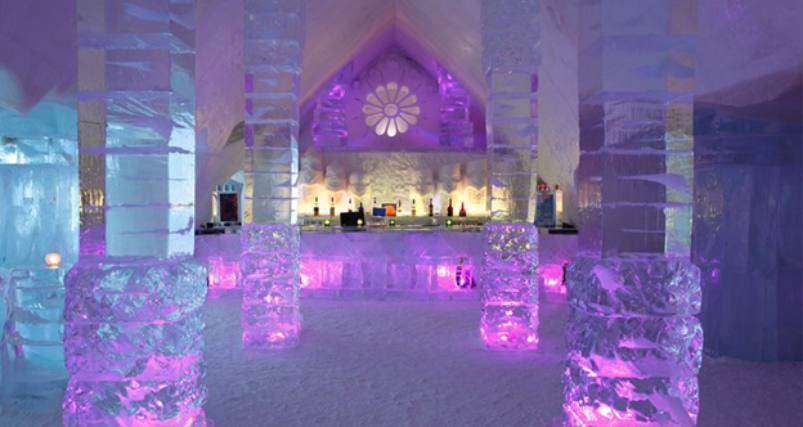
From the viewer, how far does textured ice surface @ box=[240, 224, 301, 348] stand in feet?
14.6

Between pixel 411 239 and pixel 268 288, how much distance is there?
265 cm

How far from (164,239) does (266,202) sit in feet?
8.42

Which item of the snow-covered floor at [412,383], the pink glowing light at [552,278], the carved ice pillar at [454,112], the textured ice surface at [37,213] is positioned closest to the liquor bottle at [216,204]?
the carved ice pillar at [454,112]

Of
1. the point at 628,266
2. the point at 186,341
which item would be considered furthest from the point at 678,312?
the point at 186,341

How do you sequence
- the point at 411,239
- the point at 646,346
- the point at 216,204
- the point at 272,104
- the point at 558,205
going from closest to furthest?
the point at 646,346, the point at 272,104, the point at 411,239, the point at 558,205, the point at 216,204

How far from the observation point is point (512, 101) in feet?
14.8

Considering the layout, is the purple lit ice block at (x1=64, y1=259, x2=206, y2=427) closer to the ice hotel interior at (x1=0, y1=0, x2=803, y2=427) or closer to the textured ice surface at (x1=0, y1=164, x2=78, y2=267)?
the ice hotel interior at (x1=0, y1=0, x2=803, y2=427)

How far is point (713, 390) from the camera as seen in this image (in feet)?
11.2

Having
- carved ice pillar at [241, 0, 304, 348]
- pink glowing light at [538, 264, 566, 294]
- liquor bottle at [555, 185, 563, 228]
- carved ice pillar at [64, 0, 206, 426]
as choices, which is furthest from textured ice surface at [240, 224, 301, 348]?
liquor bottle at [555, 185, 563, 228]

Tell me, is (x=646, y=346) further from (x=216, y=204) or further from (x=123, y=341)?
(x=216, y=204)

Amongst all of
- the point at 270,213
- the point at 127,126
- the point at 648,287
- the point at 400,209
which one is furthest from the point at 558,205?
the point at 127,126

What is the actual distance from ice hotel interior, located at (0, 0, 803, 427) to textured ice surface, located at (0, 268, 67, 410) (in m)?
0.01

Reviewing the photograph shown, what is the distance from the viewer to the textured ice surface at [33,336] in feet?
10.6

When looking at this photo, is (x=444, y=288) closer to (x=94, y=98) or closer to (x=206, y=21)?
(x=206, y=21)
